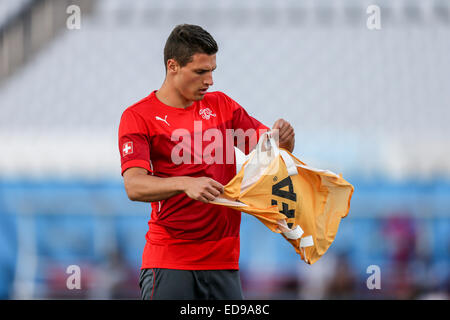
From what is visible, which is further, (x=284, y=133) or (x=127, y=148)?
(x=284, y=133)

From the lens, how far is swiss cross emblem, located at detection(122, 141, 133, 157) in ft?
5.19

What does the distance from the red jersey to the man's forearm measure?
3.8 inches

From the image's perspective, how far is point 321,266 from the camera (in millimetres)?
3547

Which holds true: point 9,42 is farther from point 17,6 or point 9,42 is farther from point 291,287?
point 291,287

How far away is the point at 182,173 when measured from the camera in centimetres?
163

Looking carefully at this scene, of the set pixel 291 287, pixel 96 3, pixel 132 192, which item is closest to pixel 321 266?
pixel 291 287

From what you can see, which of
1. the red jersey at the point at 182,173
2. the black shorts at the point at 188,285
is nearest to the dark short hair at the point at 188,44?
the red jersey at the point at 182,173

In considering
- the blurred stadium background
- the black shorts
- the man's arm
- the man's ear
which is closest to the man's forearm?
the man's arm

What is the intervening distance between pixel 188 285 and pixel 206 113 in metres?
→ 0.54

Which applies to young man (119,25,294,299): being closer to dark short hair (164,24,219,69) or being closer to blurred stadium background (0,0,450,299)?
dark short hair (164,24,219,69)

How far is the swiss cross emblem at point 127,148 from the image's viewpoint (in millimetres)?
1581

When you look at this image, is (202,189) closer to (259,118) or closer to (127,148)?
(127,148)

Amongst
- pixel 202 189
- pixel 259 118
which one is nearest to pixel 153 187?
pixel 202 189
